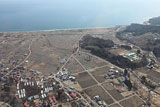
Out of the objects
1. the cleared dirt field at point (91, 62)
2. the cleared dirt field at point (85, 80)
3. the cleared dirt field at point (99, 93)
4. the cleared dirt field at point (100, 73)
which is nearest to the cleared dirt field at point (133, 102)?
the cleared dirt field at point (99, 93)

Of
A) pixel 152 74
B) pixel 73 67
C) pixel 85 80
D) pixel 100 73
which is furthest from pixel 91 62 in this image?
pixel 152 74

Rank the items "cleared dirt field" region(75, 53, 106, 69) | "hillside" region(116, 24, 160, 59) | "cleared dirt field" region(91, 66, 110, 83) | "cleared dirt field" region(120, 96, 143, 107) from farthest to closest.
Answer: "hillside" region(116, 24, 160, 59), "cleared dirt field" region(75, 53, 106, 69), "cleared dirt field" region(91, 66, 110, 83), "cleared dirt field" region(120, 96, 143, 107)

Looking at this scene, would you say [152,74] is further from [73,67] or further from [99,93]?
[73,67]

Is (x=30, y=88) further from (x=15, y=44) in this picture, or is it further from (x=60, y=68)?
(x=15, y=44)

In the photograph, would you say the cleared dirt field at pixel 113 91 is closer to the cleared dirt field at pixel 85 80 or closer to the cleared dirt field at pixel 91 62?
the cleared dirt field at pixel 85 80

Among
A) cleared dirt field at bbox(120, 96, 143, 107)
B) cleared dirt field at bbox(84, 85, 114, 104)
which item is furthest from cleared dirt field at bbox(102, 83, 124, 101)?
cleared dirt field at bbox(120, 96, 143, 107)

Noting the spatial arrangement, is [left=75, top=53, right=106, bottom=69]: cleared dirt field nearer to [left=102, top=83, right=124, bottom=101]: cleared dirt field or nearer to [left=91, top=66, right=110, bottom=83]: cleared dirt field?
[left=91, top=66, right=110, bottom=83]: cleared dirt field
